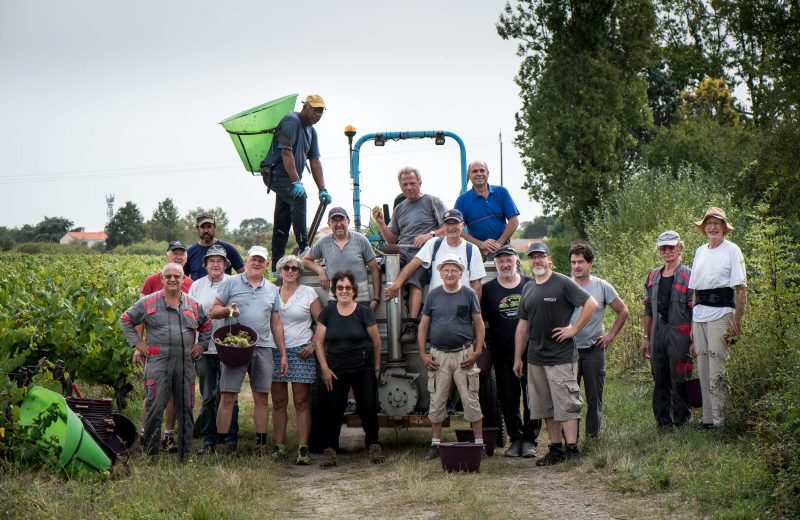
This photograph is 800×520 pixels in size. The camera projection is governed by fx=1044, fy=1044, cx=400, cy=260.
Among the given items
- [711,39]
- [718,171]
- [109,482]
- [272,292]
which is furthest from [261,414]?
[711,39]

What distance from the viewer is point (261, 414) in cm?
960

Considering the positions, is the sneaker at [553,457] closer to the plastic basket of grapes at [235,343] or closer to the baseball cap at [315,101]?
the plastic basket of grapes at [235,343]

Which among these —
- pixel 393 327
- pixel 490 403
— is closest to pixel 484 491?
pixel 490 403

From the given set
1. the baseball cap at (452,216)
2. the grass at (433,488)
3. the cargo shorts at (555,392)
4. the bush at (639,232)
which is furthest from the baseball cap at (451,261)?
the bush at (639,232)

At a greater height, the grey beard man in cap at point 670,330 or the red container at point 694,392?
the grey beard man in cap at point 670,330

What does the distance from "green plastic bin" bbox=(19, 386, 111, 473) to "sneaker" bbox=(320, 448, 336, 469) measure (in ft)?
6.48

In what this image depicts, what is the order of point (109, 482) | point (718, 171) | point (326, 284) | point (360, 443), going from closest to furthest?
point (109, 482) < point (326, 284) < point (360, 443) < point (718, 171)

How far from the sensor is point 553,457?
898 centimetres

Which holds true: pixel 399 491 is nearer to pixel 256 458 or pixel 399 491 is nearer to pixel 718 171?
pixel 256 458

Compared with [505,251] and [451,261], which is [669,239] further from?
[451,261]

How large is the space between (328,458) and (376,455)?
0.43m

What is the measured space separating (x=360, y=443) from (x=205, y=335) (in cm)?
246

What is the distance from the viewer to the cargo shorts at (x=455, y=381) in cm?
916

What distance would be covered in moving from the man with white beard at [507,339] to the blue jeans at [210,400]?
2.48 meters
